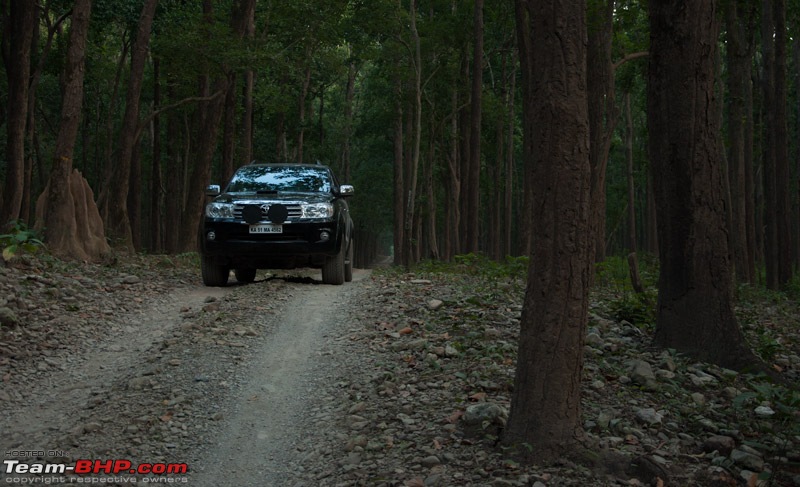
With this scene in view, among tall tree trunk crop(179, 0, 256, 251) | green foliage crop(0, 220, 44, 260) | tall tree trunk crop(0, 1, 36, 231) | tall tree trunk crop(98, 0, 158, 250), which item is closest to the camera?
green foliage crop(0, 220, 44, 260)

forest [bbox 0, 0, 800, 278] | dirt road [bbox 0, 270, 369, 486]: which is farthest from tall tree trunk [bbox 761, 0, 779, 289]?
dirt road [bbox 0, 270, 369, 486]

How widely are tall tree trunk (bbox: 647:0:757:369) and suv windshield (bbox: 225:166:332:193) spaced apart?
640cm

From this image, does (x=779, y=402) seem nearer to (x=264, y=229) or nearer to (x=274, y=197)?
(x=264, y=229)

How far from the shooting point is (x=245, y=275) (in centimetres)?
1380

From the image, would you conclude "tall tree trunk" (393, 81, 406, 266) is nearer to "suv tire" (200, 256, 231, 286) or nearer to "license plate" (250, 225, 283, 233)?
"suv tire" (200, 256, 231, 286)

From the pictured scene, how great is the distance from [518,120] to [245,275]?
33.1 m

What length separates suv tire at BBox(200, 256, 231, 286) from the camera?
12.6 meters

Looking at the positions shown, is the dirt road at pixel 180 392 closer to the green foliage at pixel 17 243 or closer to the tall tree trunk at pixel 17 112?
the green foliage at pixel 17 243

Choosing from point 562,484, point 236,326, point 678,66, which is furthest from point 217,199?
point 562,484

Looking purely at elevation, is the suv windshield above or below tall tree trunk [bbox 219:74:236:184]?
below

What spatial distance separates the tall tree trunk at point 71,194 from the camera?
14.3m

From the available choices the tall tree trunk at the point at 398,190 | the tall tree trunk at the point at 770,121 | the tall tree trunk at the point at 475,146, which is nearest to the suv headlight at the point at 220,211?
the tall tree trunk at the point at 475,146

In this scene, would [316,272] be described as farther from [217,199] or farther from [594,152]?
[594,152]

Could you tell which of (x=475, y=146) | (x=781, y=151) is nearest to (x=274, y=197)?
(x=475, y=146)
